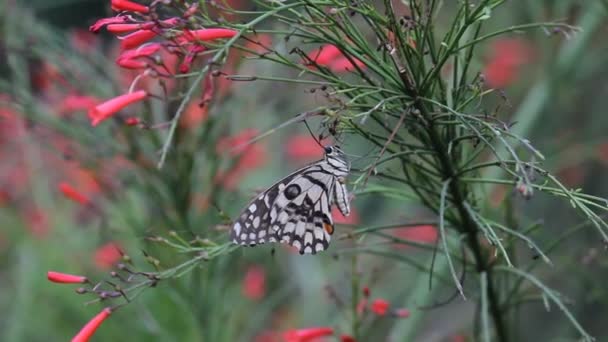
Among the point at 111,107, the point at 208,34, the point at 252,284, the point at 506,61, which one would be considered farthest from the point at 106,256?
the point at 506,61

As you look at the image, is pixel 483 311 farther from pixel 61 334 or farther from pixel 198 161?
pixel 61 334

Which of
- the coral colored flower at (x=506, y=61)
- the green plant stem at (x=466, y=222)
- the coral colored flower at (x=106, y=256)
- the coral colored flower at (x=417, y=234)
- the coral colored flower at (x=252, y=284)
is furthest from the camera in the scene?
the coral colored flower at (x=506, y=61)

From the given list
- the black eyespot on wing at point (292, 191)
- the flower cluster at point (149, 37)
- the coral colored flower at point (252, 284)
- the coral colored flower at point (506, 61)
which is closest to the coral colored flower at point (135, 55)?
the flower cluster at point (149, 37)

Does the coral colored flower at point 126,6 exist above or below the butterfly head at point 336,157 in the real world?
above

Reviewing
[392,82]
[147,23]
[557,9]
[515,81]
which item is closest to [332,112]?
[392,82]

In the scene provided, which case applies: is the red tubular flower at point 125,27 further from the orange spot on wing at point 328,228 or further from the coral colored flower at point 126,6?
the orange spot on wing at point 328,228

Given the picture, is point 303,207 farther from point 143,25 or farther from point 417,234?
point 417,234
